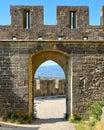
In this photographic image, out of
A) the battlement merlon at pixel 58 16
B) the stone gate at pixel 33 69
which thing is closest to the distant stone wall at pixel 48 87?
the battlement merlon at pixel 58 16

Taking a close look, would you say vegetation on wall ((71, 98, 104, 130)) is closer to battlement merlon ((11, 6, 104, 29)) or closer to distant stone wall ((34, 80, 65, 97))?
battlement merlon ((11, 6, 104, 29))

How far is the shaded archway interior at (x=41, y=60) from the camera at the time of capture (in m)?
14.3

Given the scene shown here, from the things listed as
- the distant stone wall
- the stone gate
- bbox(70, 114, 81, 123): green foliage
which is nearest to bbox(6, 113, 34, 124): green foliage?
the stone gate

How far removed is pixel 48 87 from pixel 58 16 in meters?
11.2

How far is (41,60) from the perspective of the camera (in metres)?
15.4

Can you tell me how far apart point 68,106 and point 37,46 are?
316cm

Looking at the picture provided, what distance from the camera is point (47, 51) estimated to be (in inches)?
577

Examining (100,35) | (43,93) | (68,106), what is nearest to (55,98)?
(43,93)

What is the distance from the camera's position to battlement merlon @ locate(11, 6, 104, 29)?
17.9 metres

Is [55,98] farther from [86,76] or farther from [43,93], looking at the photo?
[86,76]

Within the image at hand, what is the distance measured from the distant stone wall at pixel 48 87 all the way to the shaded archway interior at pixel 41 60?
12186mm

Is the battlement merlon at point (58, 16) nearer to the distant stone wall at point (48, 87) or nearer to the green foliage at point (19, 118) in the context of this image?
the green foliage at point (19, 118)

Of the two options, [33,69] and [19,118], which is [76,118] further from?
[33,69]

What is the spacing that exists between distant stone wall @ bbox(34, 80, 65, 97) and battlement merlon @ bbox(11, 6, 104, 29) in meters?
9.86
